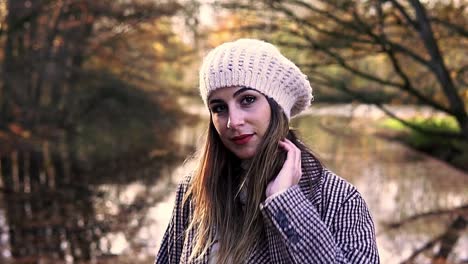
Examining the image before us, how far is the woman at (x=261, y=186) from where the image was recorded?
1771mm

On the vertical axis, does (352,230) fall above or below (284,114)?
below

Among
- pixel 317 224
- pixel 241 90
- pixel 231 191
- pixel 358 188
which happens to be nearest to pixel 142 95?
pixel 358 188

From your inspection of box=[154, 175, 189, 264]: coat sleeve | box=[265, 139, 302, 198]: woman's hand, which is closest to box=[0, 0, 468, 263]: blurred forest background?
box=[154, 175, 189, 264]: coat sleeve

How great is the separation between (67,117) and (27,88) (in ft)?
9.97

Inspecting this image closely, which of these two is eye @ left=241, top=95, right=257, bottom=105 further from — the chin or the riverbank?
the riverbank

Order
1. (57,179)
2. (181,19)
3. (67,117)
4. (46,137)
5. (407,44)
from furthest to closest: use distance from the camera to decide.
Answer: (67,117)
(46,137)
(181,19)
(57,179)
(407,44)

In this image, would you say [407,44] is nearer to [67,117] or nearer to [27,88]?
[27,88]

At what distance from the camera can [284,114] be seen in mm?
2029

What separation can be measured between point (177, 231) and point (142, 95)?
18797mm

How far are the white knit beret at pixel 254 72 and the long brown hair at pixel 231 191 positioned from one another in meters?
0.05

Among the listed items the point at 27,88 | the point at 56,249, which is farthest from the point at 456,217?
the point at 27,88

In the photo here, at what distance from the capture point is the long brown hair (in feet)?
6.31

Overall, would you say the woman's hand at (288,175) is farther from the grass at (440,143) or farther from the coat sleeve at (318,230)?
the grass at (440,143)

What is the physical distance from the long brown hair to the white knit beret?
49mm
